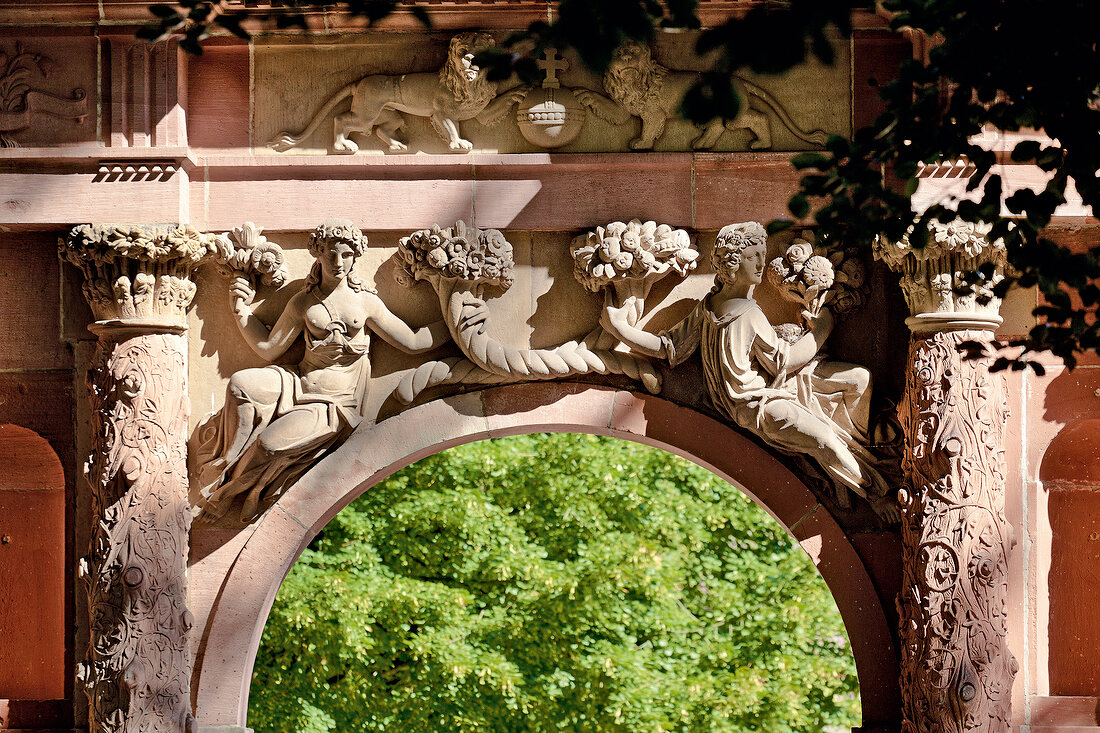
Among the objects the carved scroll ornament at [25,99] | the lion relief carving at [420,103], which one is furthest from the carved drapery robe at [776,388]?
the carved scroll ornament at [25,99]

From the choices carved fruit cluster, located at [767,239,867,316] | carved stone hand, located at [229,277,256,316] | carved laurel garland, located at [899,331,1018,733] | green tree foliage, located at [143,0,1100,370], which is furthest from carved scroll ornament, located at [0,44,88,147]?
carved laurel garland, located at [899,331,1018,733]

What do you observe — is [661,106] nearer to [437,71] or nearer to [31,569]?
[437,71]

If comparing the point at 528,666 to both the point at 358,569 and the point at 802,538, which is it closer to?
the point at 358,569

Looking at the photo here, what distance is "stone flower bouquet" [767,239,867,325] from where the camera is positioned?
6.49m

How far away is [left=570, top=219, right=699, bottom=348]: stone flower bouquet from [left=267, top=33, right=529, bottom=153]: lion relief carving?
27.9 inches

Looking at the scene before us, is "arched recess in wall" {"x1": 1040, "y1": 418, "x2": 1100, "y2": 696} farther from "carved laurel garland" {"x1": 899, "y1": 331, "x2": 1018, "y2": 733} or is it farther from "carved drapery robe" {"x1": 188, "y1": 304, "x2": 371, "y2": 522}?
"carved drapery robe" {"x1": 188, "y1": 304, "x2": 371, "y2": 522}

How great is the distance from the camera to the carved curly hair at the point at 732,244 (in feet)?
21.2

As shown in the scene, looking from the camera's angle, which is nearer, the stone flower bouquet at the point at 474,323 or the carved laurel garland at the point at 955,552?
the carved laurel garland at the point at 955,552

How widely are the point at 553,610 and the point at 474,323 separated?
6.86 meters

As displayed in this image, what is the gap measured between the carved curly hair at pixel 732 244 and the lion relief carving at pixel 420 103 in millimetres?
1096

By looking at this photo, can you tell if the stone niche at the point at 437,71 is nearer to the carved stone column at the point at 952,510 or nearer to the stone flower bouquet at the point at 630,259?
the stone flower bouquet at the point at 630,259

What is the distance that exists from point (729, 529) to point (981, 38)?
423 inches

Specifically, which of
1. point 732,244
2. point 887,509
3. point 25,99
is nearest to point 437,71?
point 732,244

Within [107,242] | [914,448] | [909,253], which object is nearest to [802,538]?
[914,448]
